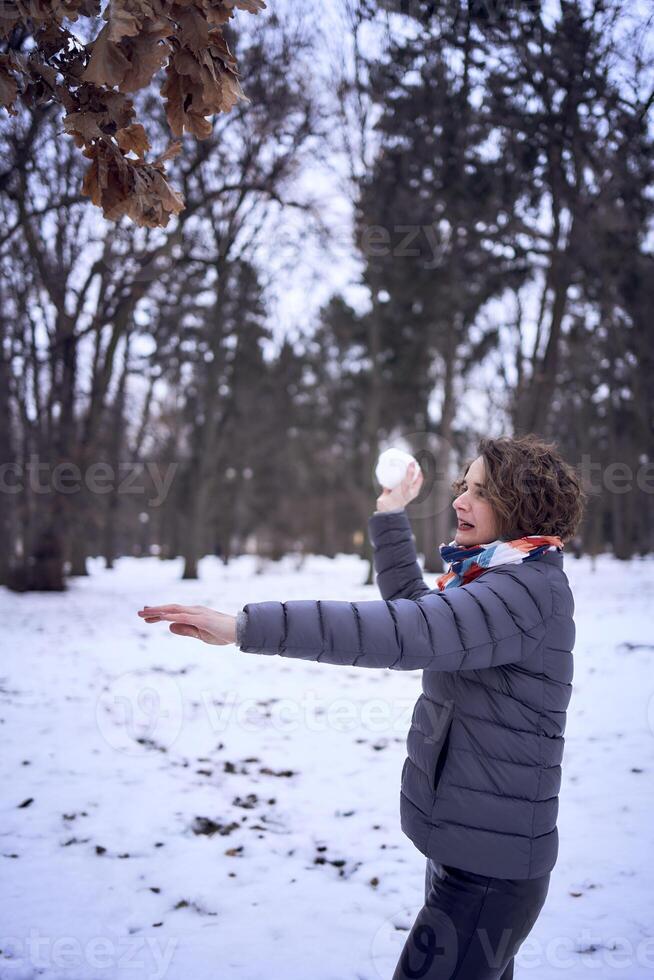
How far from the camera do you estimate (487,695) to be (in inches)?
68.3

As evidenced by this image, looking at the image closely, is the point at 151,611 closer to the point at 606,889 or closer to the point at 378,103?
the point at 606,889

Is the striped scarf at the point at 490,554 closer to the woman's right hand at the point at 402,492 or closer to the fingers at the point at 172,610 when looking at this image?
the woman's right hand at the point at 402,492

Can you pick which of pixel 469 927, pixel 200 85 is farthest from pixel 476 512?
pixel 200 85

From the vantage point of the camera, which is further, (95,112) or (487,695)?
(95,112)

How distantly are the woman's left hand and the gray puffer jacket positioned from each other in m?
0.26

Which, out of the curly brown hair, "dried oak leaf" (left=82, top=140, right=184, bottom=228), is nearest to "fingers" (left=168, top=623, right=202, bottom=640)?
the curly brown hair

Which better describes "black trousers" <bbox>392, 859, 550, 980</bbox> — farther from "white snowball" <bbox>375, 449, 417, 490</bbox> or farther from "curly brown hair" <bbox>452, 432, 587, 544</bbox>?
"white snowball" <bbox>375, 449, 417, 490</bbox>

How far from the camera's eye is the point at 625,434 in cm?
2566

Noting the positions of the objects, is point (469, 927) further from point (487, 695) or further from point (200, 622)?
point (200, 622)

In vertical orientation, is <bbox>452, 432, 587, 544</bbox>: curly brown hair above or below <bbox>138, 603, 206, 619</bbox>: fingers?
above

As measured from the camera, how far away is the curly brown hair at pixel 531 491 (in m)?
1.81

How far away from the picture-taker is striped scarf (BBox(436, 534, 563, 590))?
68.6 inches

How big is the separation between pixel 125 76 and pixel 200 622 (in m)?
1.77

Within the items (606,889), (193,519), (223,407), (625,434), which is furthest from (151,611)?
(625,434)
